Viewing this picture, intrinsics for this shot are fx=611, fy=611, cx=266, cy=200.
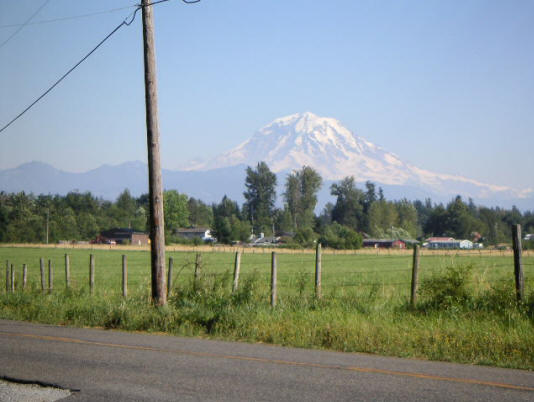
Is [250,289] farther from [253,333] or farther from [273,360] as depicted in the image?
[273,360]

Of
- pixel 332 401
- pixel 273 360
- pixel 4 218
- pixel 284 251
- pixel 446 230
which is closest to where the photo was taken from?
pixel 332 401

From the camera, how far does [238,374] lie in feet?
27.4

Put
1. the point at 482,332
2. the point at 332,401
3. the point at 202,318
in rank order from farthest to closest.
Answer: the point at 202,318 → the point at 482,332 → the point at 332,401

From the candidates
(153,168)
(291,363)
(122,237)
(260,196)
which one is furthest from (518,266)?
(260,196)

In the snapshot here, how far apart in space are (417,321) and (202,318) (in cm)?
458

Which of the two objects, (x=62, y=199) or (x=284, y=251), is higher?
(x=62, y=199)

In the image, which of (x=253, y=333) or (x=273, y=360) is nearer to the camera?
(x=273, y=360)

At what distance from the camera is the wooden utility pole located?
51.4ft

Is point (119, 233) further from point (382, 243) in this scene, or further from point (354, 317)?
point (354, 317)

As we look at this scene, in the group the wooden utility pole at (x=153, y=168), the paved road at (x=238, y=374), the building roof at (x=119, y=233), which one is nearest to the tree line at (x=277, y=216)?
the building roof at (x=119, y=233)

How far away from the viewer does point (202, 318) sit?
1338 cm

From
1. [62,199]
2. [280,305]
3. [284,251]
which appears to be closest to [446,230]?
[284,251]

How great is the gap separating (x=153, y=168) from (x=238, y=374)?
8.50 m

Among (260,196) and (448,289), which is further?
(260,196)
